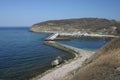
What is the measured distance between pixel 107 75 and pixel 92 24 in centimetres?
16788

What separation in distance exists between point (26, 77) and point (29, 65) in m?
8.62

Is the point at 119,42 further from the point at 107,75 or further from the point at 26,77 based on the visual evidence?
the point at 26,77

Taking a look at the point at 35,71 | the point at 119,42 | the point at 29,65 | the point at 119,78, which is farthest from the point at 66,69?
the point at 119,78

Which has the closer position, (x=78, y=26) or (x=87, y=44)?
(x=87, y=44)

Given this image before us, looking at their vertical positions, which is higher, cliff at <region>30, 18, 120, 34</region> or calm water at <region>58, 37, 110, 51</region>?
cliff at <region>30, 18, 120, 34</region>

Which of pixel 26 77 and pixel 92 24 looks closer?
pixel 26 77

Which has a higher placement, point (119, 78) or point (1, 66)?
point (119, 78)

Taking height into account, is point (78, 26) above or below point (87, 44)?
above

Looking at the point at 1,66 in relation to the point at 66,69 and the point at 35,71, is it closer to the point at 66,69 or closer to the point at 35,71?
the point at 35,71

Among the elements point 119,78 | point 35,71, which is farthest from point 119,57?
point 35,71

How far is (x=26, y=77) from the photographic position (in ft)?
105

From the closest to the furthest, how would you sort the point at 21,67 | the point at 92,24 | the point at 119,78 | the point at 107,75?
the point at 119,78
the point at 107,75
the point at 21,67
the point at 92,24

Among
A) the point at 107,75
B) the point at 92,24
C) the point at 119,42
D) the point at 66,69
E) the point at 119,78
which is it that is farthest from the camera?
the point at 92,24

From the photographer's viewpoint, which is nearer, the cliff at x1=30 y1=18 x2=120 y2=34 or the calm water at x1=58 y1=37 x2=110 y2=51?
the calm water at x1=58 y1=37 x2=110 y2=51
